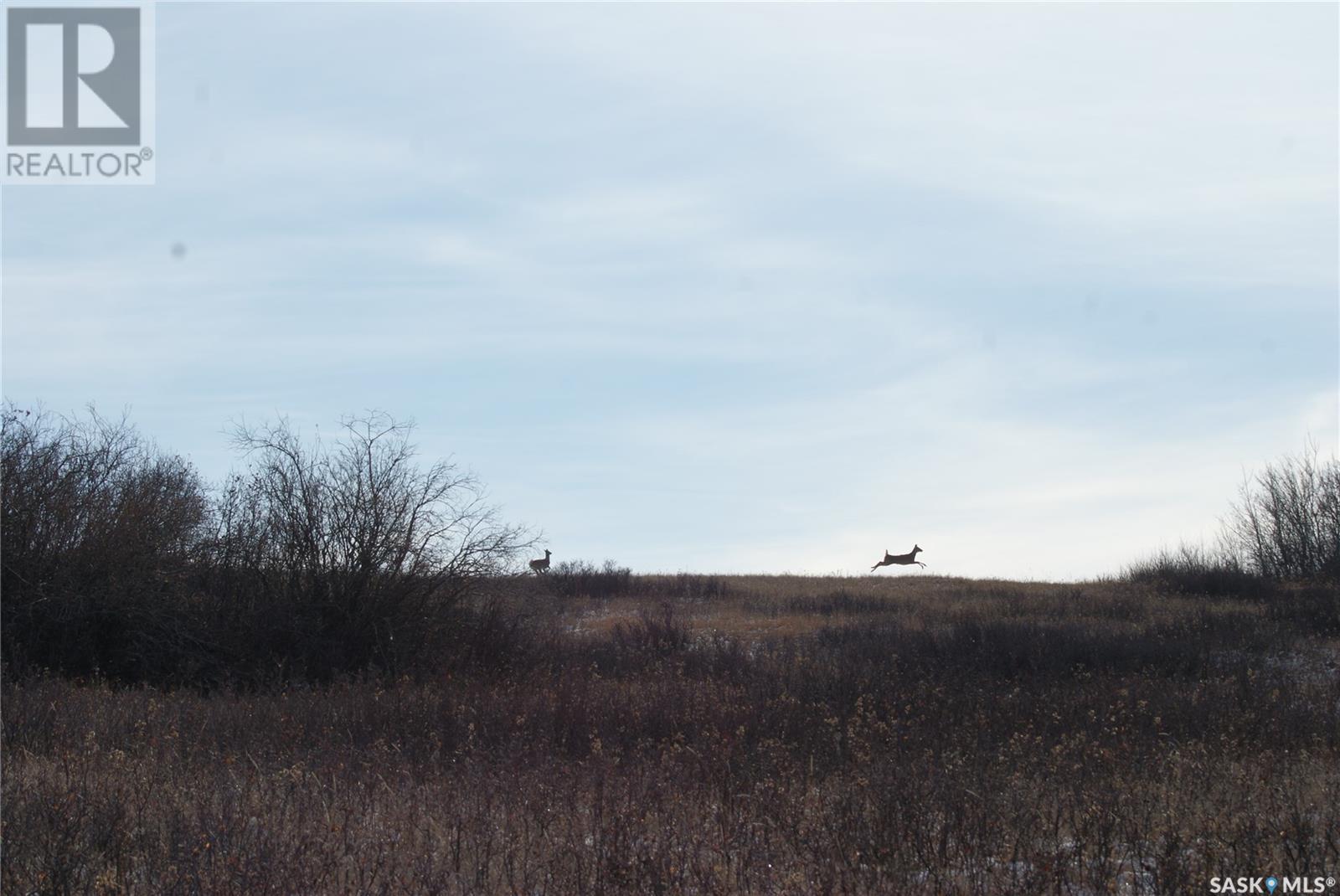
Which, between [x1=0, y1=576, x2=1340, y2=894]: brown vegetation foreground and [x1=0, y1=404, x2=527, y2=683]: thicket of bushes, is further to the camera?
[x1=0, y1=404, x2=527, y2=683]: thicket of bushes

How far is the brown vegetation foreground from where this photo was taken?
5414 mm

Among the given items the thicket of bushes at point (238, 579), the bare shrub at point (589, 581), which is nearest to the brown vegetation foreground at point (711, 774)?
the thicket of bushes at point (238, 579)

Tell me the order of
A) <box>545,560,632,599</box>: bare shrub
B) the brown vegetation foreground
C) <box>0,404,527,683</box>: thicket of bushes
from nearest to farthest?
1. the brown vegetation foreground
2. <box>0,404,527,683</box>: thicket of bushes
3. <box>545,560,632,599</box>: bare shrub

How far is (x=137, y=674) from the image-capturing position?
54.6 ft

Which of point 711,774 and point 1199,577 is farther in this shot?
point 1199,577

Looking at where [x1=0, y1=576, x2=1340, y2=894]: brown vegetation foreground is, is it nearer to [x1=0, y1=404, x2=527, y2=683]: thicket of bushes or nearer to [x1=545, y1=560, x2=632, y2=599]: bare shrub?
[x1=0, y1=404, x2=527, y2=683]: thicket of bushes

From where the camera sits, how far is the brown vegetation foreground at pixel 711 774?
5.41 metres

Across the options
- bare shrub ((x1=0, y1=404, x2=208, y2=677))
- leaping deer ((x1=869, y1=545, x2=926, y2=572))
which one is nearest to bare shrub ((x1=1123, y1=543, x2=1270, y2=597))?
leaping deer ((x1=869, y1=545, x2=926, y2=572))

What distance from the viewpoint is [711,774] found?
8.07 meters

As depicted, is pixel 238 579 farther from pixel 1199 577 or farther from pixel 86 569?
pixel 1199 577

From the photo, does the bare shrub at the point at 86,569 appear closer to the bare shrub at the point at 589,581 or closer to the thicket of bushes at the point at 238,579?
the thicket of bushes at the point at 238,579

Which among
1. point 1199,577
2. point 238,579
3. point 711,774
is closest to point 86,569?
point 238,579

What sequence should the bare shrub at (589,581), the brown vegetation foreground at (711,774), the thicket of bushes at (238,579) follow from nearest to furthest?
1. the brown vegetation foreground at (711,774)
2. the thicket of bushes at (238,579)
3. the bare shrub at (589,581)

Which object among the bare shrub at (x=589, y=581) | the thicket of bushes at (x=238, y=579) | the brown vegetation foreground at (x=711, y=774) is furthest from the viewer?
the bare shrub at (x=589, y=581)
